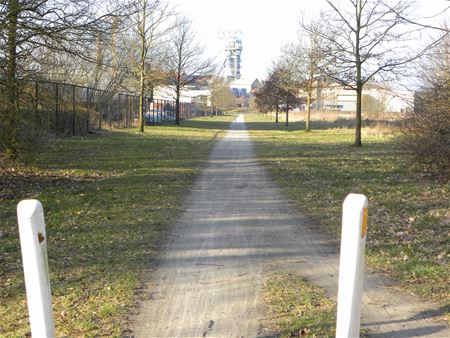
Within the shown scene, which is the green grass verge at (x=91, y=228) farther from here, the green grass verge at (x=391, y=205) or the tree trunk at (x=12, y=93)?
the green grass verge at (x=391, y=205)

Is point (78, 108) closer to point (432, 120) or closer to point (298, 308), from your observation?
point (432, 120)

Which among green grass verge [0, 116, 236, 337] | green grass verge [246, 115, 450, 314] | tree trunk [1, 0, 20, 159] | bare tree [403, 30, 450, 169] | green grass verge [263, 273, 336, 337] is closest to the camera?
green grass verge [263, 273, 336, 337]

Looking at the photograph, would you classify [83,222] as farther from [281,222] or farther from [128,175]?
[128,175]

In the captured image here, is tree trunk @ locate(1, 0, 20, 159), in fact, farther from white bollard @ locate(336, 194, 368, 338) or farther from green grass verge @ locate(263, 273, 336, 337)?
white bollard @ locate(336, 194, 368, 338)

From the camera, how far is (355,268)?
10.3 ft

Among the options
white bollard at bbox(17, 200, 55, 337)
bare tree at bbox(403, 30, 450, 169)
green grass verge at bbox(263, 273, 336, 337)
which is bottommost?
green grass verge at bbox(263, 273, 336, 337)

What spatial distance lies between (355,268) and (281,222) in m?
4.83

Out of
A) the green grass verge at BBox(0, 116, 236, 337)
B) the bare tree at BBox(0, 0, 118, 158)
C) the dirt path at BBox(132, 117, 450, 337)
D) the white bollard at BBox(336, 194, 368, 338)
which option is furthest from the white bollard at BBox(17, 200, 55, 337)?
the bare tree at BBox(0, 0, 118, 158)

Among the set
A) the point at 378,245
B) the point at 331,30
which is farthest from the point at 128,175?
the point at 331,30

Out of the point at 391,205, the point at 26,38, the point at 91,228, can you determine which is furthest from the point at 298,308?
the point at 26,38

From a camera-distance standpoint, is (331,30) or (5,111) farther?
(331,30)

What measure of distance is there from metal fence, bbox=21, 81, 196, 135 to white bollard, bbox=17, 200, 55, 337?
30.1 ft

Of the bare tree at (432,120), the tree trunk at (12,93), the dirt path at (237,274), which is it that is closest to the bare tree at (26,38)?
the tree trunk at (12,93)

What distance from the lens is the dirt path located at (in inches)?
160
